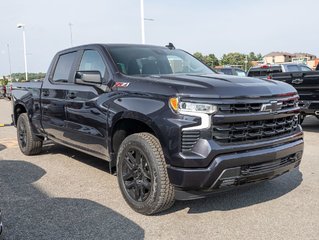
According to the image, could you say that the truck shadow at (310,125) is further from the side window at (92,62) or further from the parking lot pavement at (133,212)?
the side window at (92,62)

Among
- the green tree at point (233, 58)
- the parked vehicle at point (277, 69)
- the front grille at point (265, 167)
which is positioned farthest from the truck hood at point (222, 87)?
the green tree at point (233, 58)

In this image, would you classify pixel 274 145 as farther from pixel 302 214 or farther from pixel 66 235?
pixel 66 235

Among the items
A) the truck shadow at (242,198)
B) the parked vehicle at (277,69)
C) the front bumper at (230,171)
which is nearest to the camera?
the front bumper at (230,171)

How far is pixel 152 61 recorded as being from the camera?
15.9ft

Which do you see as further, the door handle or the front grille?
the door handle

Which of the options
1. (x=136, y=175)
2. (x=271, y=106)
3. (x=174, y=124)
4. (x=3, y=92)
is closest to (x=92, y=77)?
(x=136, y=175)

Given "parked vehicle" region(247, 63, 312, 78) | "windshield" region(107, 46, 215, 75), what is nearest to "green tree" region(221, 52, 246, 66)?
"parked vehicle" region(247, 63, 312, 78)

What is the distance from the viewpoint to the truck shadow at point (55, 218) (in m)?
3.48

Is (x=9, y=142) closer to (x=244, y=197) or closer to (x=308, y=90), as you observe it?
(x=244, y=197)

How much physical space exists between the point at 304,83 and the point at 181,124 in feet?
20.4

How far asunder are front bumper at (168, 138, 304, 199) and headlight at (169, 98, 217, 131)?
32 cm

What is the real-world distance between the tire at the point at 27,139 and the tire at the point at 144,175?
10.1ft

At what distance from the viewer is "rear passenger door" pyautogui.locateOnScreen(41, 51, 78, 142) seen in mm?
5383

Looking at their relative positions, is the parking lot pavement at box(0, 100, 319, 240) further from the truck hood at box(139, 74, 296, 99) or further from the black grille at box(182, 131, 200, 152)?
the truck hood at box(139, 74, 296, 99)
